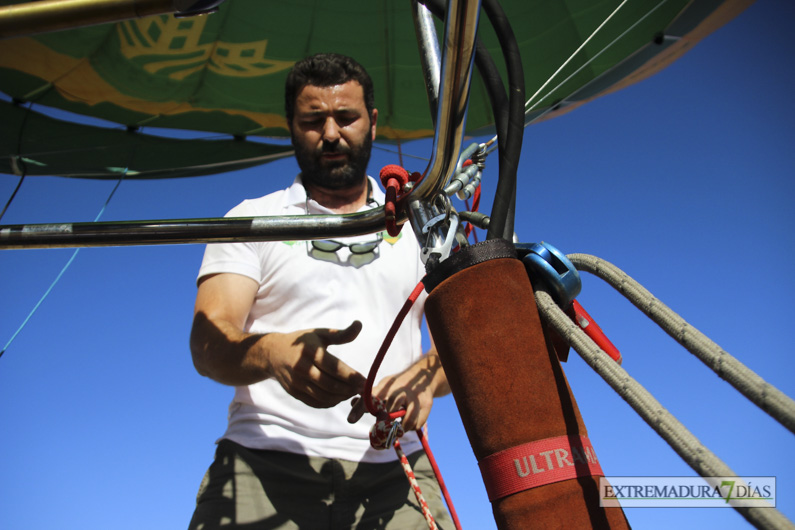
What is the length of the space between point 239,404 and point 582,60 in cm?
194

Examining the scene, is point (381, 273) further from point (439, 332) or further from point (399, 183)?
point (439, 332)

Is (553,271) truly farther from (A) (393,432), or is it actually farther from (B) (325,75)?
(B) (325,75)

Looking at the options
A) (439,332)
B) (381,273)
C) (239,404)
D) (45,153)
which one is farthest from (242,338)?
(45,153)

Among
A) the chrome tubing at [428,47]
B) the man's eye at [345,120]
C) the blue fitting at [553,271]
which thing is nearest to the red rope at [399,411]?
the blue fitting at [553,271]

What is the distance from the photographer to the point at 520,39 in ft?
8.15

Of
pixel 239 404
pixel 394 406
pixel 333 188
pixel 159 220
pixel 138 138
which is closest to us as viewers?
pixel 159 220

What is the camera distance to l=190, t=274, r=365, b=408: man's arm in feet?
2.89

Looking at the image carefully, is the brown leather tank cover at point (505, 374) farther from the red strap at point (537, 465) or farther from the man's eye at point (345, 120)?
the man's eye at point (345, 120)

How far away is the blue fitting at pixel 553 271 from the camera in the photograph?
A: 0.62 metres

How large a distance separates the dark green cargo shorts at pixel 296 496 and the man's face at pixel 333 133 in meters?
0.71

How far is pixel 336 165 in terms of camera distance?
158cm

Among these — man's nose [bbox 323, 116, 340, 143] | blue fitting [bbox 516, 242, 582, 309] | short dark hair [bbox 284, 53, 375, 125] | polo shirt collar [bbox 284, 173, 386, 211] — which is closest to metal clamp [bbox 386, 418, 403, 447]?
blue fitting [bbox 516, 242, 582, 309]

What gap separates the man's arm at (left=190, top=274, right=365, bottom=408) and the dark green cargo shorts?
210mm

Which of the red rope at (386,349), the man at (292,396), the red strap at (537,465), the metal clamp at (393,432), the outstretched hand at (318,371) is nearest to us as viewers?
the red strap at (537,465)
